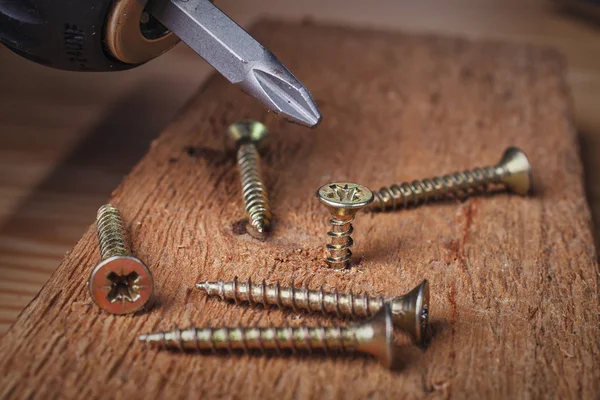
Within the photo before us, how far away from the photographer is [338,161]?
1493 millimetres

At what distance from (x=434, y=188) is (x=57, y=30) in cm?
68

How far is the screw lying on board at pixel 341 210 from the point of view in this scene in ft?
3.59

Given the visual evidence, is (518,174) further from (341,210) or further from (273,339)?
(273,339)

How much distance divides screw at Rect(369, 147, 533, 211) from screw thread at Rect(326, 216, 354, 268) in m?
0.17

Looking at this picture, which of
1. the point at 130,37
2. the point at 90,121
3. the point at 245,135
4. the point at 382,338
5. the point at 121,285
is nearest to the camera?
the point at 382,338

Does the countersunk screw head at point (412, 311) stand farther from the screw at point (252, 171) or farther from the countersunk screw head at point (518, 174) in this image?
the countersunk screw head at point (518, 174)

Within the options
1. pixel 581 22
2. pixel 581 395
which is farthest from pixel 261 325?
pixel 581 22

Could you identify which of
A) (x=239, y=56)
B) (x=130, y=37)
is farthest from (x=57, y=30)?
(x=239, y=56)

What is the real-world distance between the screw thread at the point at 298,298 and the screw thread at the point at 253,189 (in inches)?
7.0

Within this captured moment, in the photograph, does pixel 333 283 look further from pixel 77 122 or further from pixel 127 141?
pixel 77 122

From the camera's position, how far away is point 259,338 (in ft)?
3.17

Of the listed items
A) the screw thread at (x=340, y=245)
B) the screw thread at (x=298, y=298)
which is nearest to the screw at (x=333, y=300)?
the screw thread at (x=298, y=298)

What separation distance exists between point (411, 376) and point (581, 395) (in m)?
0.21

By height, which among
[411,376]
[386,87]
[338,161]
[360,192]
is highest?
[386,87]
